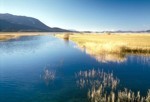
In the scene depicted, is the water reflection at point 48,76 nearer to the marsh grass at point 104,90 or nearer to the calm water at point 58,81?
the calm water at point 58,81

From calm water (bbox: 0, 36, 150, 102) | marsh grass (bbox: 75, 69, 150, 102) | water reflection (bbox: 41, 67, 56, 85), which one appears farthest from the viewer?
water reflection (bbox: 41, 67, 56, 85)

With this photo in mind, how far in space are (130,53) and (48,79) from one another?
74.9 ft

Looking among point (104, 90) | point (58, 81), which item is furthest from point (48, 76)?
point (104, 90)

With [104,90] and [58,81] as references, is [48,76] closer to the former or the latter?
[58,81]

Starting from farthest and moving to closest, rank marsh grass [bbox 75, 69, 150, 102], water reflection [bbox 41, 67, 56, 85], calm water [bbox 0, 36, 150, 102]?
water reflection [bbox 41, 67, 56, 85] < calm water [bbox 0, 36, 150, 102] < marsh grass [bbox 75, 69, 150, 102]

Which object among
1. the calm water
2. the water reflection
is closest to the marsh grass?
the calm water

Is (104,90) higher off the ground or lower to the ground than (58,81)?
higher

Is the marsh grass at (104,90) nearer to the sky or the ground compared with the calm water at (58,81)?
nearer to the sky

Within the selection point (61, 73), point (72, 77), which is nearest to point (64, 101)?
point (72, 77)

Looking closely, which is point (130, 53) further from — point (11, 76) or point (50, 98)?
point (50, 98)

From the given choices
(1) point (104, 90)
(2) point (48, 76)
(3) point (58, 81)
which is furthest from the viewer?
(2) point (48, 76)

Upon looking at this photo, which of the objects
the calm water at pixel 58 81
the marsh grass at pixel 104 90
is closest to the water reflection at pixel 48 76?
the calm water at pixel 58 81

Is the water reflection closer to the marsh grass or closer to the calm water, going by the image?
the calm water

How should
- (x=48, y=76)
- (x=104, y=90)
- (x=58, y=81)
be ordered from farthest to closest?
(x=48, y=76)
(x=58, y=81)
(x=104, y=90)
